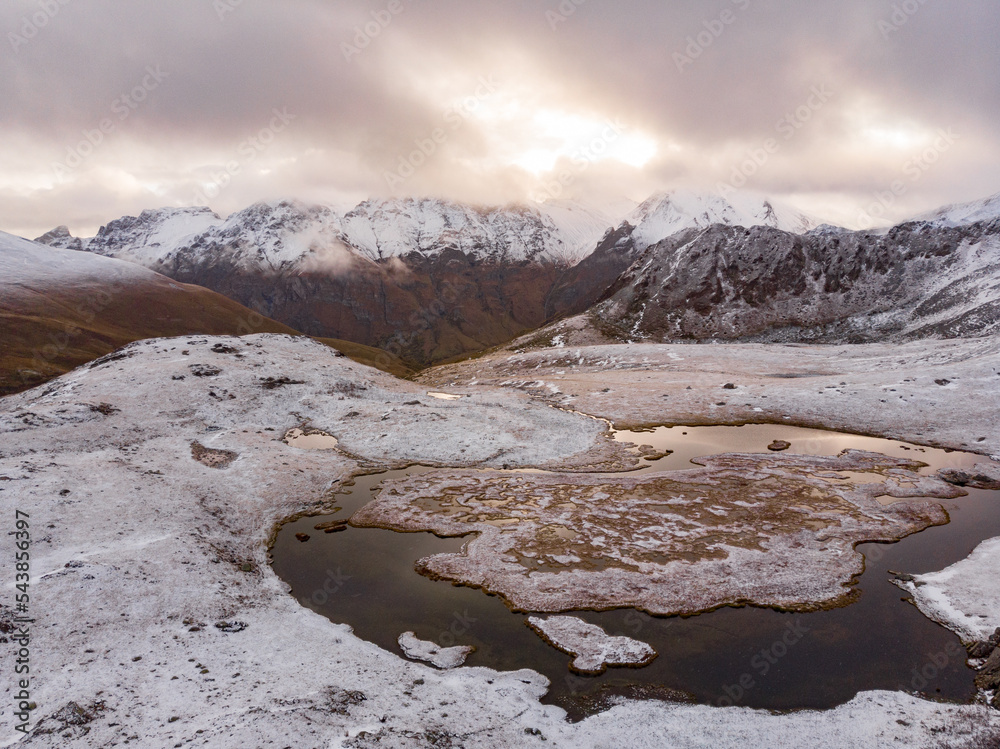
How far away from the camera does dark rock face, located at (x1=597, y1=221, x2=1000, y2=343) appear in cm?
11506

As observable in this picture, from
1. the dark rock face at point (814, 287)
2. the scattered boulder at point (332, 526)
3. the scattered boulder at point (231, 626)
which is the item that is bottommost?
the scattered boulder at point (231, 626)

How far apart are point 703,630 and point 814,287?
144840 millimetres

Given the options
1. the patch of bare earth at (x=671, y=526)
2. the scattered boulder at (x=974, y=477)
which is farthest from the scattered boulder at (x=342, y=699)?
the scattered boulder at (x=974, y=477)

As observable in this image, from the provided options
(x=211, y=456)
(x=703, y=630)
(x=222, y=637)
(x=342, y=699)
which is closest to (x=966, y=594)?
(x=703, y=630)

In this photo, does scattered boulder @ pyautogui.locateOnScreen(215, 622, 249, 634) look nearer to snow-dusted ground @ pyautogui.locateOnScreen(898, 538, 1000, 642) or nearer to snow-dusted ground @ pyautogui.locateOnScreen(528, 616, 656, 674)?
snow-dusted ground @ pyautogui.locateOnScreen(528, 616, 656, 674)

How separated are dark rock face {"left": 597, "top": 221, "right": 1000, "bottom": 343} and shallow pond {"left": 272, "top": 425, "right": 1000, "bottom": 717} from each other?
96089 mm

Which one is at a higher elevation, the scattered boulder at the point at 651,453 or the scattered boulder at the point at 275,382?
the scattered boulder at the point at 275,382

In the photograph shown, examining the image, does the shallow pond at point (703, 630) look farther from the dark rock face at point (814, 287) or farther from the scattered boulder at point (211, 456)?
the dark rock face at point (814, 287)

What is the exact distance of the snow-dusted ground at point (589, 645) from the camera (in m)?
22.6

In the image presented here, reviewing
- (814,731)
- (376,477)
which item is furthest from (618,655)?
(376,477)

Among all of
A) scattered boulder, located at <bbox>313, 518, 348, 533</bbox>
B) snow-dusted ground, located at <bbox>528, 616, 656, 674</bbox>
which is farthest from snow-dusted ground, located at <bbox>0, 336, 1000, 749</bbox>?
scattered boulder, located at <bbox>313, 518, 348, 533</bbox>

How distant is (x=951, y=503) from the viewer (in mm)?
37906

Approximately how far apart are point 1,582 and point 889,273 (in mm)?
170871

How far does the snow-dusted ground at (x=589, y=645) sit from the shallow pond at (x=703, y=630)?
1.32 ft
